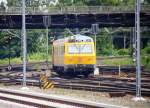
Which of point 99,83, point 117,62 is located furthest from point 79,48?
point 117,62

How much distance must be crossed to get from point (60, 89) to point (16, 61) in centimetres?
7047

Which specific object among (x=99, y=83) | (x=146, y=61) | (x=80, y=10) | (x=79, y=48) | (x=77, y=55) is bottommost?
(x=146, y=61)

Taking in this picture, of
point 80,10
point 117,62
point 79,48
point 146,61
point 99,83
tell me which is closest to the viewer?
point 99,83

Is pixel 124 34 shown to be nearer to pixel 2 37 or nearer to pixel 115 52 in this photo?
pixel 115 52

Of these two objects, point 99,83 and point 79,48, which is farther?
point 79,48

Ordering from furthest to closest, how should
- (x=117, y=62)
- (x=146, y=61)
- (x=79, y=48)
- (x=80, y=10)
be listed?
(x=117, y=62)
(x=146, y=61)
(x=80, y=10)
(x=79, y=48)

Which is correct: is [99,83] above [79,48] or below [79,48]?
below

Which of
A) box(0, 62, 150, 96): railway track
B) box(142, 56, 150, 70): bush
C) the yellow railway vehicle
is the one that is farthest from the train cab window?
box(142, 56, 150, 70): bush

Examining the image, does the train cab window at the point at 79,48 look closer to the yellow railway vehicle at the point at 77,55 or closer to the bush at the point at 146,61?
the yellow railway vehicle at the point at 77,55

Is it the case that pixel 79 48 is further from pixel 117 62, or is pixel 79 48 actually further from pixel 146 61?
pixel 117 62

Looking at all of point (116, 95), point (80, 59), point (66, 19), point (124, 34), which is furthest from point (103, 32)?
point (116, 95)

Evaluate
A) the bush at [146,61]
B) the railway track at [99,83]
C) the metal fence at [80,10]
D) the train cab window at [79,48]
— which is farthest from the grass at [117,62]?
the railway track at [99,83]

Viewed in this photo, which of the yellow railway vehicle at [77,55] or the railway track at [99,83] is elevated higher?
the yellow railway vehicle at [77,55]

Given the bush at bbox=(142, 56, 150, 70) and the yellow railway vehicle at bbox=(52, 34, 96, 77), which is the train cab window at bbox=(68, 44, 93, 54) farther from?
the bush at bbox=(142, 56, 150, 70)
